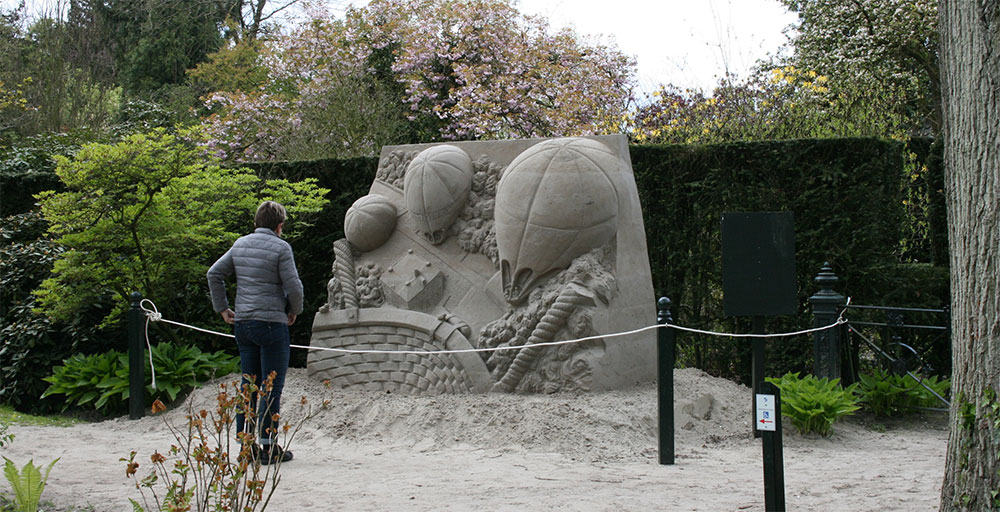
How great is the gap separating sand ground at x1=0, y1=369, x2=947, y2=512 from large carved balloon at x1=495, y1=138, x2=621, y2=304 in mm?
1140

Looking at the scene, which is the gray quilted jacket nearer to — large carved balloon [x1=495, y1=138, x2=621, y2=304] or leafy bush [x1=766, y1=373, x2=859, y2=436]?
large carved balloon [x1=495, y1=138, x2=621, y2=304]

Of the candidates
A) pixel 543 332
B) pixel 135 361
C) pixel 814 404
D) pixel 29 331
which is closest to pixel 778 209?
pixel 814 404

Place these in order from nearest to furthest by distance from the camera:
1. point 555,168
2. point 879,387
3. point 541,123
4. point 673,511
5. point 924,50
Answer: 1. point 673,511
2. point 555,168
3. point 879,387
4. point 924,50
5. point 541,123

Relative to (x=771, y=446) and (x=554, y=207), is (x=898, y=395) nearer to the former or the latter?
(x=554, y=207)

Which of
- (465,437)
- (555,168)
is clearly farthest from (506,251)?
(465,437)

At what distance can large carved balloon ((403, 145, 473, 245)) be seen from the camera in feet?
25.3

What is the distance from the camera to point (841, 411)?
21.7 feet

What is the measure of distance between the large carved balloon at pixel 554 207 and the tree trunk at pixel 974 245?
11.4 feet

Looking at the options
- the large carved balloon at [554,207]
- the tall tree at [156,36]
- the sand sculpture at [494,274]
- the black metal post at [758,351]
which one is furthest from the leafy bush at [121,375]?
the tall tree at [156,36]

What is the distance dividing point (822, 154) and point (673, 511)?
4.84 meters

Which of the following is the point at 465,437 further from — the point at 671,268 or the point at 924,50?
the point at 924,50

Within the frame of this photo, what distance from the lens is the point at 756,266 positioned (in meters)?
4.91

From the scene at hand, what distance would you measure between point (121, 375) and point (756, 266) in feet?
21.5

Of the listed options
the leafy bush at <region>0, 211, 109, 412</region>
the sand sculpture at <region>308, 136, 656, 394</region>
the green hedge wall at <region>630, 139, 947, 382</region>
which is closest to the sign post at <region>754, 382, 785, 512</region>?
the sand sculpture at <region>308, 136, 656, 394</region>
